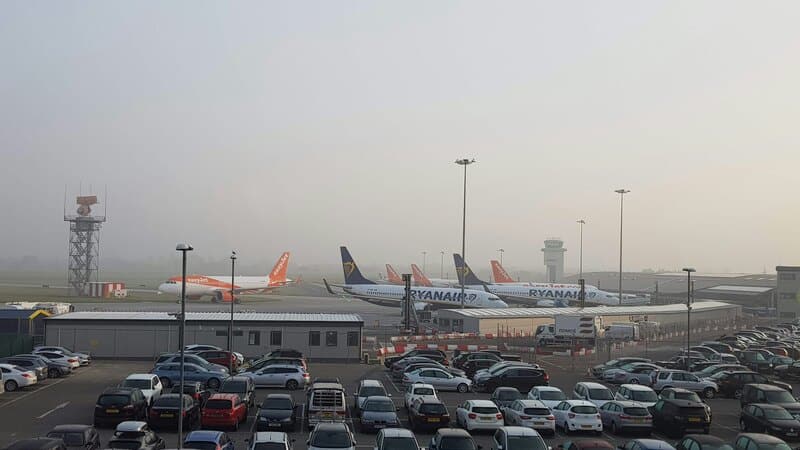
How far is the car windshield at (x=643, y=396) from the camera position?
98.6ft

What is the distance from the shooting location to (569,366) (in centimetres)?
5028

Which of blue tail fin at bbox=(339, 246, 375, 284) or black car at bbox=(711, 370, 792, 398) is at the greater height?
blue tail fin at bbox=(339, 246, 375, 284)

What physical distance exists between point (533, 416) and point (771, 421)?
323 inches

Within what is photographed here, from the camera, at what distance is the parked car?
25719 mm

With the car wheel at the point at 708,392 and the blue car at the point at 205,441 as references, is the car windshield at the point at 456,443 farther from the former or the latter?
the car wheel at the point at 708,392

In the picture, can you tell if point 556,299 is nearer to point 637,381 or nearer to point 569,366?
point 569,366

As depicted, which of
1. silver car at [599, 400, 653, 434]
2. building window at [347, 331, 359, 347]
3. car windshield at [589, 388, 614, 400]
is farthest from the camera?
building window at [347, 331, 359, 347]

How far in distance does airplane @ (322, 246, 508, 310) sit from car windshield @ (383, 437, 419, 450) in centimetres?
6420

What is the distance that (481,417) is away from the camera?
25.9 m

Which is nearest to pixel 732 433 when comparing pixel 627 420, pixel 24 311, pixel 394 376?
pixel 627 420

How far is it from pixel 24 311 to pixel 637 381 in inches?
1606

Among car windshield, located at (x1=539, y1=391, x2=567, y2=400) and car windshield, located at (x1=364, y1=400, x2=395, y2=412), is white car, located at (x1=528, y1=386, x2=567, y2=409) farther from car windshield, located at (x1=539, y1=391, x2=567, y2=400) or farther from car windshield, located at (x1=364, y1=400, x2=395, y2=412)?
car windshield, located at (x1=364, y1=400, x2=395, y2=412)

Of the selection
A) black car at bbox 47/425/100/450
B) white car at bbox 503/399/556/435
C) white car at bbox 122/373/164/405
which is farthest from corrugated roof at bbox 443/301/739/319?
black car at bbox 47/425/100/450

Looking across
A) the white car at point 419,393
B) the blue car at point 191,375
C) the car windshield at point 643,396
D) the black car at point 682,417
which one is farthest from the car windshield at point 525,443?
the blue car at point 191,375
